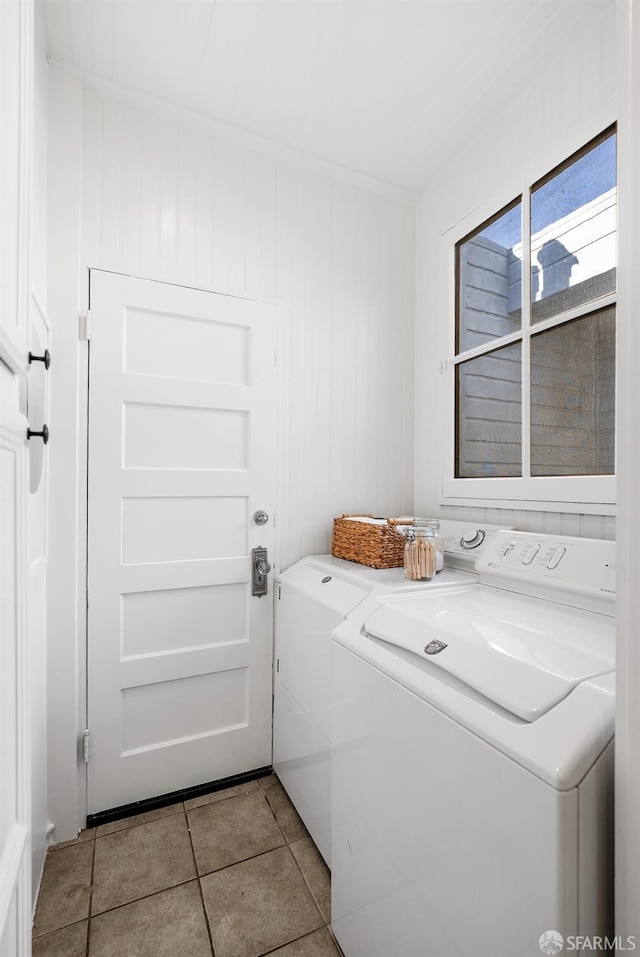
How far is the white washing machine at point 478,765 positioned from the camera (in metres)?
0.64

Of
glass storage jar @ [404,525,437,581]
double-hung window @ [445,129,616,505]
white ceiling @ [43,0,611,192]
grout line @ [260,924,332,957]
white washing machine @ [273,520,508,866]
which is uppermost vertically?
white ceiling @ [43,0,611,192]

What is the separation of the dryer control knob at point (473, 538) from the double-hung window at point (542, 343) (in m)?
0.18

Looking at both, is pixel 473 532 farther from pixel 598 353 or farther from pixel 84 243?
pixel 84 243

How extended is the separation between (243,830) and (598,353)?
2.05m

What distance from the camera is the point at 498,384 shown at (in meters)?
1.82

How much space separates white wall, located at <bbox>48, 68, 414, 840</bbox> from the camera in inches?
62.5

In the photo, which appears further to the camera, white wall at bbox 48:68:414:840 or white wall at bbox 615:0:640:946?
white wall at bbox 48:68:414:840

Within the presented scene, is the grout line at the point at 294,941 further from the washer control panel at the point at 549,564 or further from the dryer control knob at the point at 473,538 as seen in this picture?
the dryer control knob at the point at 473,538

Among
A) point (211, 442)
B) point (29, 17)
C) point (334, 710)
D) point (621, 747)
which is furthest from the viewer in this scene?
point (211, 442)

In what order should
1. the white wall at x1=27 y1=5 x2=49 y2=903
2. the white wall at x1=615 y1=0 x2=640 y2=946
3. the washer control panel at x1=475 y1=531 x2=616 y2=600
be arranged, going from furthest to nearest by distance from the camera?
the white wall at x1=27 y1=5 x2=49 y2=903
the washer control panel at x1=475 y1=531 x2=616 y2=600
the white wall at x1=615 y1=0 x2=640 y2=946

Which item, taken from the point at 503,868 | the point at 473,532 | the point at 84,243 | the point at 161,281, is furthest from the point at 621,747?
the point at 84,243

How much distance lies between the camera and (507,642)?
0.94 metres

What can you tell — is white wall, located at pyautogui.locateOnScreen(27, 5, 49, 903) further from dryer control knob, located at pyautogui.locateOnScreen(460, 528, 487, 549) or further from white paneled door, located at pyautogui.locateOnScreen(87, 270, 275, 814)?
dryer control knob, located at pyautogui.locateOnScreen(460, 528, 487, 549)

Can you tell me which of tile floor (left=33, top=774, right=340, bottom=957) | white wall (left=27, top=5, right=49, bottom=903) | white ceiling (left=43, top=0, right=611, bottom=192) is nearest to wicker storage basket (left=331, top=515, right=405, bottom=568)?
tile floor (left=33, top=774, right=340, bottom=957)
